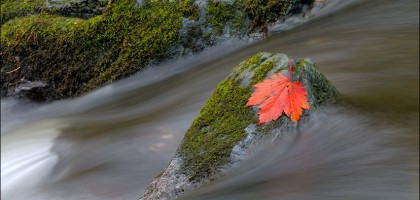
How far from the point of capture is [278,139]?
99.5 inches

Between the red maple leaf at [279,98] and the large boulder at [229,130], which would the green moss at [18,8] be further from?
the red maple leaf at [279,98]

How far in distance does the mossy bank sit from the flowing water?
0.16 meters

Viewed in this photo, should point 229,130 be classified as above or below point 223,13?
below

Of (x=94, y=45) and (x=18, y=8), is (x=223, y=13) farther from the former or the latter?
(x=18, y=8)

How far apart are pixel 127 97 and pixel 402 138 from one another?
2883 mm

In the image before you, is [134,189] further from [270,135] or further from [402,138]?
[402,138]

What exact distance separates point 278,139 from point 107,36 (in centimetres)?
273

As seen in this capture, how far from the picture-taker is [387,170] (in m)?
2.17

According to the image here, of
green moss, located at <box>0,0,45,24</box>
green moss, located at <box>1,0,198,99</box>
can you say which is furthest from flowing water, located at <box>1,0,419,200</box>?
green moss, located at <box>0,0,45,24</box>

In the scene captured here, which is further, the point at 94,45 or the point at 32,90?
the point at 32,90

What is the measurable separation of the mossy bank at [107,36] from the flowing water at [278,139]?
0.16 meters

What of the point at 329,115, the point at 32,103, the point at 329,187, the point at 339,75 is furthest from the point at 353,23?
the point at 32,103

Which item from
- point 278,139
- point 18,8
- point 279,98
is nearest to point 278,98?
point 279,98

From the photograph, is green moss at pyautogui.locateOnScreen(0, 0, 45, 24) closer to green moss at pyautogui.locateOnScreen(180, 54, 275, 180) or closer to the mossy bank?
the mossy bank
